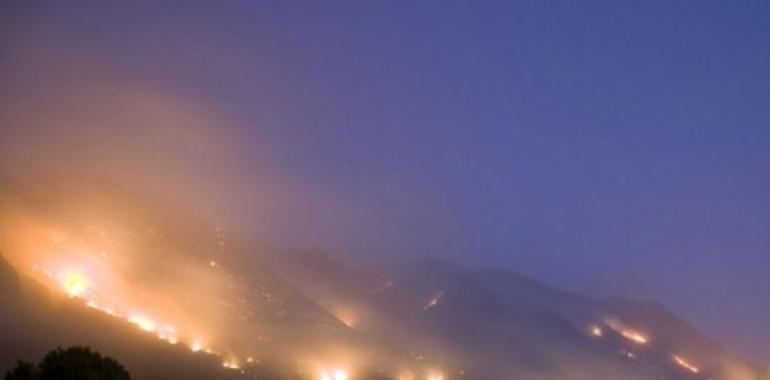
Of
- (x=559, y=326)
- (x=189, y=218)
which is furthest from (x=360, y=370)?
(x=559, y=326)

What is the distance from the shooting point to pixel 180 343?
47406 mm

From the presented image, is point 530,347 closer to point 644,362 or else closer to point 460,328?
point 460,328

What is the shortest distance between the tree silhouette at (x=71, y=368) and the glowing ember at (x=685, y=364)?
132 m

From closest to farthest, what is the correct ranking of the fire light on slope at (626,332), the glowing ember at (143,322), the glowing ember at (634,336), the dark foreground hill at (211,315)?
the dark foreground hill at (211,315) → the glowing ember at (143,322) → the glowing ember at (634,336) → the fire light on slope at (626,332)

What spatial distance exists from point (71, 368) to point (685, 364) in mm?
137309

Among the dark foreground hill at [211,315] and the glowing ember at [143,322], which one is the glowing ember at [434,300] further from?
the glowing ember at [143,322]

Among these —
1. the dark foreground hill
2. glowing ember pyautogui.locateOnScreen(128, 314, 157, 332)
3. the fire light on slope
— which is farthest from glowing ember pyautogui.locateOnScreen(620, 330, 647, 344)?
glowing ember pyautogui.locateOnScreen(128, 314, 157, 332)

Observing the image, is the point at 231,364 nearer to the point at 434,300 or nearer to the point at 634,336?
the point at 434,300

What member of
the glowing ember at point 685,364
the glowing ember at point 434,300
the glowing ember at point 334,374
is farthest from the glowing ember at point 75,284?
the glowing ember at point 685,364

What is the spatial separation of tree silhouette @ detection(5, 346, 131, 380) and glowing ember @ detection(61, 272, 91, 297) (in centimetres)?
3266

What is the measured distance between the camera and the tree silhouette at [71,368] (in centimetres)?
1747

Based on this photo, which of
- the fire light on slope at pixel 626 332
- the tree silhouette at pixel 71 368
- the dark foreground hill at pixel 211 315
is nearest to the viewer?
the tree silhouette at pixel 71 368

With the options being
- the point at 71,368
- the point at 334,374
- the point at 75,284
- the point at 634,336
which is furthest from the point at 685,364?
the point at 71,368

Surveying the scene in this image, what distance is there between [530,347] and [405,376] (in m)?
61.5
